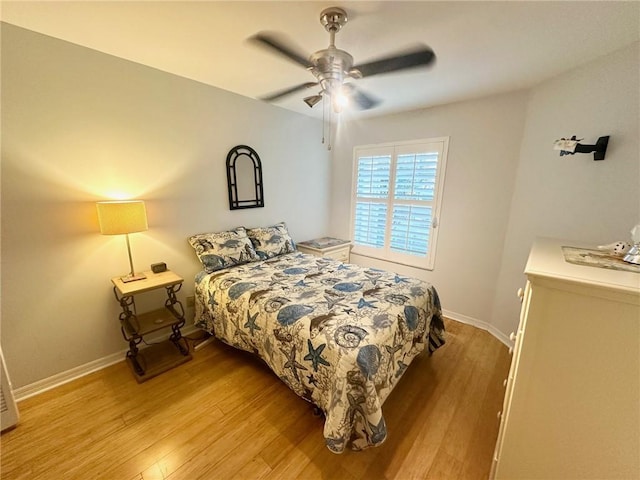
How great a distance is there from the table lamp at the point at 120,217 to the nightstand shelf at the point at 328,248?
1909 mm

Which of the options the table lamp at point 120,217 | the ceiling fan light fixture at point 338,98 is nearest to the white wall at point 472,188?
the ceiling fan light fixture at point 338,98

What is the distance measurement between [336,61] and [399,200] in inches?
82.1

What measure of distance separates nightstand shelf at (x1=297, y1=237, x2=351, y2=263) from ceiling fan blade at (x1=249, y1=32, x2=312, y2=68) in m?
2.08

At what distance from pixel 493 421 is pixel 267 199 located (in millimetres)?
2878

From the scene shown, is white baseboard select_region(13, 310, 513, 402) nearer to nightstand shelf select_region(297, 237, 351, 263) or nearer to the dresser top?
nightstand shelf select_region(297, 237, 351, 263)

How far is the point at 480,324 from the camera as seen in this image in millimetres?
2783

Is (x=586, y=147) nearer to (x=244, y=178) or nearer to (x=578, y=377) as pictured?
(x=578, y=377)

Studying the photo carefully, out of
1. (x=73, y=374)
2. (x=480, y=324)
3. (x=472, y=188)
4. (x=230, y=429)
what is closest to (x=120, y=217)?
(x=73, y=374)

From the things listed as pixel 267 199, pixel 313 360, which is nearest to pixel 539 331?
pixel 313 360

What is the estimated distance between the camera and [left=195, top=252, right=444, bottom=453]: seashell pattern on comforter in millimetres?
Answer: 1328

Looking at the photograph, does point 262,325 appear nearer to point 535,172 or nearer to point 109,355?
point 109,355

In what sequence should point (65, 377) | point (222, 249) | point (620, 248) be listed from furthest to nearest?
1. point (222, 249)
2. point (65, 377)
3. point (620, 248)

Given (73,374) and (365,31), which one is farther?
(73,374)

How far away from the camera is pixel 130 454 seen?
1428 millimetres
